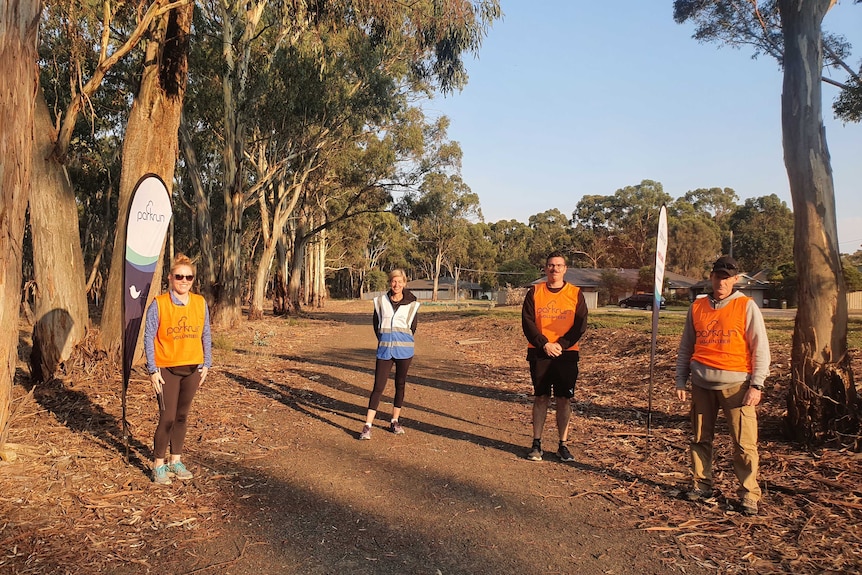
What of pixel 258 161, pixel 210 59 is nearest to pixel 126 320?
pixel 210 59

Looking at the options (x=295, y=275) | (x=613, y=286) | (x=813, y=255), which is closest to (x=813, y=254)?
(x=813, y=255)

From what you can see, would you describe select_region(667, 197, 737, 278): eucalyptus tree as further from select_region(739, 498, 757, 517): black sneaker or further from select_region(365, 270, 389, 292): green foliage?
select_region(739, 498, 757, 517): black sneaker

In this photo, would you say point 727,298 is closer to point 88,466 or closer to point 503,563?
point 503,563

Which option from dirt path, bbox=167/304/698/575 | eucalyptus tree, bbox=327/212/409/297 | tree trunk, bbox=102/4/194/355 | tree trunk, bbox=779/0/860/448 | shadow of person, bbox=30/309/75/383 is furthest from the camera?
Answer: eucalyptus tree, bbox=327/212/409/297

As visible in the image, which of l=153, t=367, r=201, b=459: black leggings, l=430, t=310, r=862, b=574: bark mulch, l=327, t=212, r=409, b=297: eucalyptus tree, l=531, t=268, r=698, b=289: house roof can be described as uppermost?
l=327, t=212, r=409, b=297: eucalyptus tree

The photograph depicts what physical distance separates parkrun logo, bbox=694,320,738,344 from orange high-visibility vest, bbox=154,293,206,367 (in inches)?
149

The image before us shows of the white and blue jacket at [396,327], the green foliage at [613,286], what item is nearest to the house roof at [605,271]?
the green foliage at [613,286]

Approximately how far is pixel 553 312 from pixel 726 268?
59.9 inches

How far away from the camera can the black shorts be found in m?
5.30

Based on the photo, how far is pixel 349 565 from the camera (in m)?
3.34

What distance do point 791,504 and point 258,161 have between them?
75.3 feet

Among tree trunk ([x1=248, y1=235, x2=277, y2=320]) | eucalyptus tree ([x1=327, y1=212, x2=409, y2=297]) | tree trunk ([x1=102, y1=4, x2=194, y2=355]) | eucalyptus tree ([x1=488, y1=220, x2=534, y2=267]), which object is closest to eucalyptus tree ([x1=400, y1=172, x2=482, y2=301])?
eucalyptus tree ([x1=327, y1=212, x2=409, y2=297])

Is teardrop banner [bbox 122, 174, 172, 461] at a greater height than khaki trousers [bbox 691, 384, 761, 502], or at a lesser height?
greater

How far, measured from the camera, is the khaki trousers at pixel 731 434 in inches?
161
